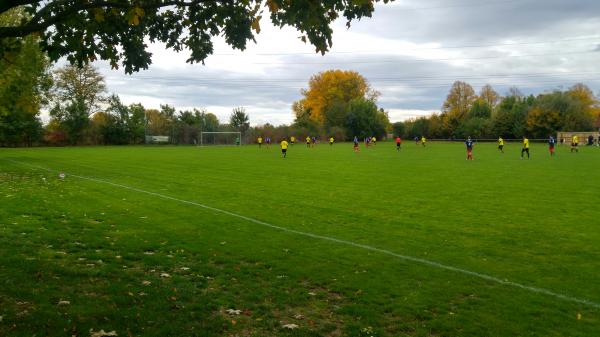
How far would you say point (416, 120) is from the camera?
110750mm

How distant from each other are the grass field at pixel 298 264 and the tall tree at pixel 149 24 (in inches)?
132

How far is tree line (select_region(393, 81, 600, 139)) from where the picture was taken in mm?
84688

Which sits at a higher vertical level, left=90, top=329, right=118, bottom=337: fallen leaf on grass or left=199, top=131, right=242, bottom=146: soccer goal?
left=199, top=131, right=242, bottom=146: soccer goal

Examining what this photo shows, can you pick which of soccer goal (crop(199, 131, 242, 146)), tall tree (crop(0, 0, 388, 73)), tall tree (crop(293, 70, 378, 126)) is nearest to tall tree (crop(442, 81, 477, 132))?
tall tree (crop(293, 70, 378, 126))

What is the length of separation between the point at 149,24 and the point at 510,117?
92638 mm

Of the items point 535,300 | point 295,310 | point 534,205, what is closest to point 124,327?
point 295,310

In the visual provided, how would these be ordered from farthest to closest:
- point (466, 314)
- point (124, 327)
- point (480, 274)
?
point (480, 274) < point (466, 314) < point (124, 327)

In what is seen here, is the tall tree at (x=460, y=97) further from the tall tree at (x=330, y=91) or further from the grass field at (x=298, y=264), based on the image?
the grass field at (x=298, y=264)

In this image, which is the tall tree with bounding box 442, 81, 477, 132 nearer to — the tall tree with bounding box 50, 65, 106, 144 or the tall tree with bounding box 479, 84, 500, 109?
the tall tree with bounding box 479, 84, 500, 109

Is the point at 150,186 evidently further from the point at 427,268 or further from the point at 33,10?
the point at 427,268

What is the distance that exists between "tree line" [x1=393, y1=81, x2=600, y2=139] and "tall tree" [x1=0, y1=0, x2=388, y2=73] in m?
88.8

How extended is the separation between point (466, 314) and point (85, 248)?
6595 millimetres

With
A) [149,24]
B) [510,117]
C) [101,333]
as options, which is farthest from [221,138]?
[101,333]

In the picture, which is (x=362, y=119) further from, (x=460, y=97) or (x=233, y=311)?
(x=233, y=311)
